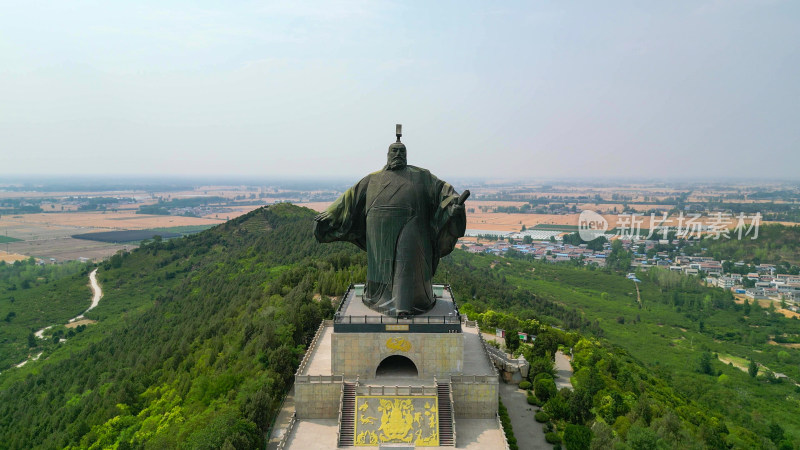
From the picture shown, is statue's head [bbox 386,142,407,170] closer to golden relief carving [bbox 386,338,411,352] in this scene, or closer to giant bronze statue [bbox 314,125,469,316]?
giant bronze statue [bbox 314,125,469,316]

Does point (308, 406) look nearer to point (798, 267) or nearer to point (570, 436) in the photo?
point (570, 436)

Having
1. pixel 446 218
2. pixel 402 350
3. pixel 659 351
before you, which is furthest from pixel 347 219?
pixel 659 351

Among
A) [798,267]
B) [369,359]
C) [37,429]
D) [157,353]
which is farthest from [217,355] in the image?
[798,267]

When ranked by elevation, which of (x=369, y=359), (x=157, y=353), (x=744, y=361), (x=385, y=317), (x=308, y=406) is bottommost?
(x=744, y=361)

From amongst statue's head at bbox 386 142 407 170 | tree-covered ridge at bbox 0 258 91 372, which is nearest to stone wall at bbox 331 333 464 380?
statue's head at bbox 386 142 407 170

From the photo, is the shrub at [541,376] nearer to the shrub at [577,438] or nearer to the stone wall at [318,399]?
→ the shrub at [577,438]

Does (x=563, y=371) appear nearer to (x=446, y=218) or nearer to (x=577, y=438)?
(x=577, y=438)
